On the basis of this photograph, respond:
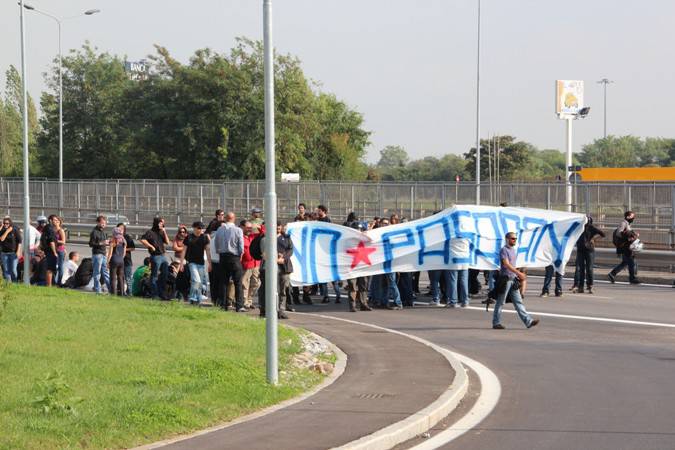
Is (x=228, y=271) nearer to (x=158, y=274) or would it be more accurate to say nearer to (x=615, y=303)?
Answer: (x=158, y=274)

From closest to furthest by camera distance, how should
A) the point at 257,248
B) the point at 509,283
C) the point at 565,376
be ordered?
the point at 565,376 < the point at 509,283 < the point at 257,248

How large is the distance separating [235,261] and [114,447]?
11.6 meters

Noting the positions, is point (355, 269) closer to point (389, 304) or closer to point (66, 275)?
point (389, 304)

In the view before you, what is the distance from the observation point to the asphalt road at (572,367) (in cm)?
977

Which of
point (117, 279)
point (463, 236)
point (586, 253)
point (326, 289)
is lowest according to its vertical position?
point (326, 289)

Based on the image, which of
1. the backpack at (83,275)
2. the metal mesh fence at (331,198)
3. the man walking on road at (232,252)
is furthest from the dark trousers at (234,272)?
the metal mesh fence at (331,198)

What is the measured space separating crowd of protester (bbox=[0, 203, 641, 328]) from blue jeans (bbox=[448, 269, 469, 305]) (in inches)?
0.8

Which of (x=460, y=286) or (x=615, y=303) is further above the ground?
(x=460, y=286)

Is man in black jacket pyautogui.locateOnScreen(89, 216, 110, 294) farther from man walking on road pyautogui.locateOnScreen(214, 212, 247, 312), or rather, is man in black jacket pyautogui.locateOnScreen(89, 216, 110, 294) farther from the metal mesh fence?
the metal mesh fence

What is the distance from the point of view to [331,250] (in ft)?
71.7

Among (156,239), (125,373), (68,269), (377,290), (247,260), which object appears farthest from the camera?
(68,269)

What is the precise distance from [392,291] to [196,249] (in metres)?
4.10

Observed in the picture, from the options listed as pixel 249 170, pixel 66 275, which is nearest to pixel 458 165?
pixel 249 170

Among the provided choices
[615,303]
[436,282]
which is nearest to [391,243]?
[436,282]
